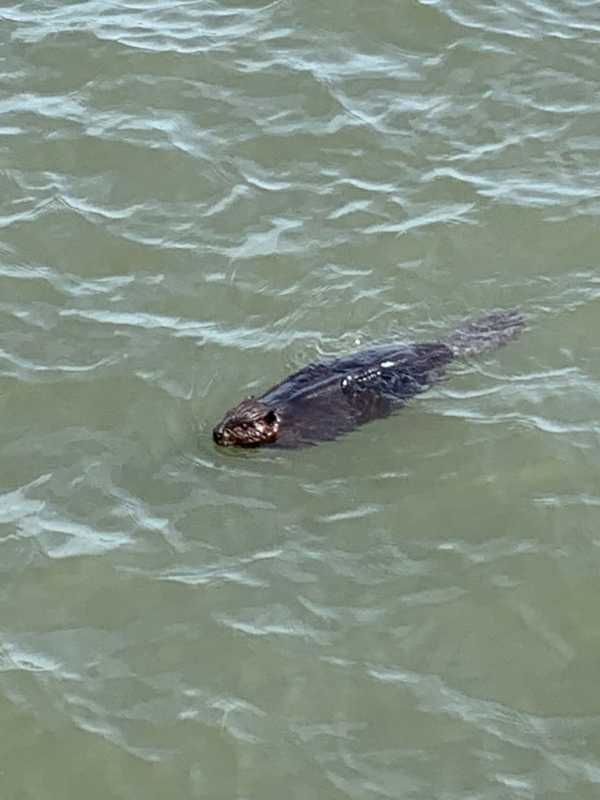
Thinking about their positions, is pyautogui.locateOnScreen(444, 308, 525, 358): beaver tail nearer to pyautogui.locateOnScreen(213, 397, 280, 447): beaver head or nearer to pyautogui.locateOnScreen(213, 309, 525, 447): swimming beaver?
pyautogui.locateOnScreen(213, 309, 525, 447): swimming beaver

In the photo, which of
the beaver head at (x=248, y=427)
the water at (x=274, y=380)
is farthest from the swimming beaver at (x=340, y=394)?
the water at (x=274, y=380)

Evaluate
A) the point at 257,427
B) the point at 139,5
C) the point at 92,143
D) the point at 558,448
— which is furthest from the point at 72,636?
the point at 139,5

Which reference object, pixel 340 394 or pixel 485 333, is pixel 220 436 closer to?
pixel 340 394

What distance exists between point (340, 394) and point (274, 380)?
26.6 inches

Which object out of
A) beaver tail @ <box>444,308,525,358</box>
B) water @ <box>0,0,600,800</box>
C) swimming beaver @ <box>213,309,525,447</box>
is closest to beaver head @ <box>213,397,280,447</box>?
swimming beaver @ <box>213,309,525,447</box>

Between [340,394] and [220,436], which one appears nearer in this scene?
[220,436]

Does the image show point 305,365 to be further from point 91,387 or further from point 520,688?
point 520,688

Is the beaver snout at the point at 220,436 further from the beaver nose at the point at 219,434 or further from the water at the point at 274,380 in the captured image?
the water at the point at 274,380

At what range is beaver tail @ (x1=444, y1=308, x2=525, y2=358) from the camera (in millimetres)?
11977

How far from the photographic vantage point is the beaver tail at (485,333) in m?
12.0

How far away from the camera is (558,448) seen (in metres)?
11.3

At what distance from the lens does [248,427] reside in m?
11.1

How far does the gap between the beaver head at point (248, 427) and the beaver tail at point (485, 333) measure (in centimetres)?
163

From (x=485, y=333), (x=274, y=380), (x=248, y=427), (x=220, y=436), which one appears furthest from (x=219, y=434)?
(x=485, y=333)
